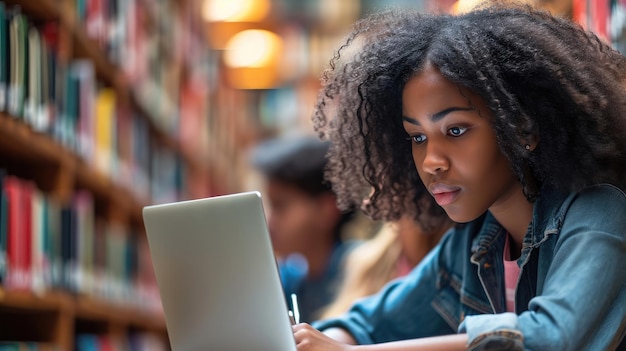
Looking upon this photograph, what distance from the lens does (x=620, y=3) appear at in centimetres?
166

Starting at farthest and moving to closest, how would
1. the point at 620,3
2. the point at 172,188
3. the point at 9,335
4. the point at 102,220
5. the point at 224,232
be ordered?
the point at 172,188 → the point at 102,220 → the point at 9,335 → the point at 620,3 → the point at 224,232

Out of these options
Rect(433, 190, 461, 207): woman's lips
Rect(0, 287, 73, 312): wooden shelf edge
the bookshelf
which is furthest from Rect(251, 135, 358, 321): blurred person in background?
Rect(433, 190, 461, 207): woman's lips

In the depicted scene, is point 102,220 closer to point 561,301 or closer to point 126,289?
point 126,289

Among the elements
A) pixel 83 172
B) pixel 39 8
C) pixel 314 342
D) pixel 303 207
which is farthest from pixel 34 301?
pixel 314 342

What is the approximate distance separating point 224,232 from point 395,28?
0.36 m

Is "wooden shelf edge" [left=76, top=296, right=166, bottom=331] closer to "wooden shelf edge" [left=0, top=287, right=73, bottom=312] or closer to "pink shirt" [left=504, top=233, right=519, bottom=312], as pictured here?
"wooden shelf edge" [left=0, top=287, right=73, bottom=312]

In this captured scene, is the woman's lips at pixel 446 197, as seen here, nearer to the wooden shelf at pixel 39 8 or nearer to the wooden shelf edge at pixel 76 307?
the wooden shelf edge at pixel 76 307

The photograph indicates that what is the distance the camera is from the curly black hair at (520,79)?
1077 millimetres

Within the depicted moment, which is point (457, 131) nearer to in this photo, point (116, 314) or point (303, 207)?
point (303, 207)

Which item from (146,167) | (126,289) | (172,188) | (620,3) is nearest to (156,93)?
(146,167)

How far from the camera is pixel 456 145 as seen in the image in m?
1.08

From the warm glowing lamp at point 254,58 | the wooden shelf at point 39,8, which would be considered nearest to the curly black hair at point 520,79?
the wooden shelf at point 39,8

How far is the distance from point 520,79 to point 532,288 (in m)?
0.26

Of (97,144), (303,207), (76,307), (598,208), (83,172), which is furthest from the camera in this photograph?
(303,207)
